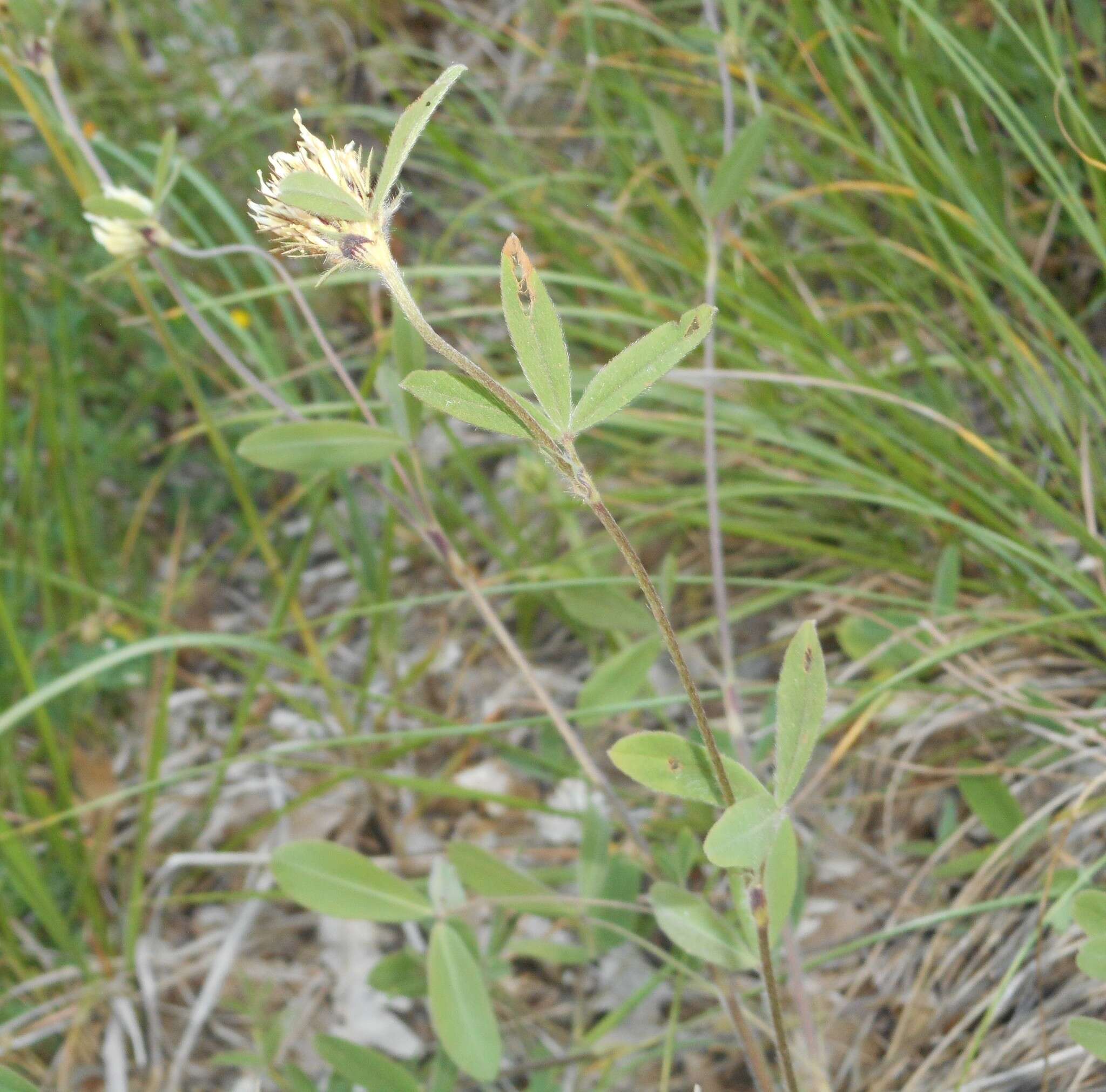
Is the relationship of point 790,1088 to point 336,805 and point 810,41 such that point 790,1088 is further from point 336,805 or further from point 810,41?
point 810,41

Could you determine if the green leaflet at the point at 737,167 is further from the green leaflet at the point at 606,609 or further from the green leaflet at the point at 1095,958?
the green leaflet at the point at 1095,958

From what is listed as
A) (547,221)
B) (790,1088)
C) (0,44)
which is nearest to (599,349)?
(547,221)

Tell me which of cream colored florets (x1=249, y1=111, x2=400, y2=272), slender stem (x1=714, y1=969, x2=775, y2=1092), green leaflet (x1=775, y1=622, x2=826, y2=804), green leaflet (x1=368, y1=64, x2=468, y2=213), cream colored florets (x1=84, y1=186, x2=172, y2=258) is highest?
green leaflet (x1=368, y1=64, x2=468, y2=213)

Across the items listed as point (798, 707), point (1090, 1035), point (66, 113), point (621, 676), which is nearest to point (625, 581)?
point (621, 676)

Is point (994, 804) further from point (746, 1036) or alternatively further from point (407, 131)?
point (407, 131)

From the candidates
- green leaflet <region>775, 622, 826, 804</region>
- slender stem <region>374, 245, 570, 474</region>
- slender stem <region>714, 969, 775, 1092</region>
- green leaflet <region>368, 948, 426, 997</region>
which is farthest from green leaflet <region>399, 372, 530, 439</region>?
green leaflet <region>368, 948, 426, 997</region>

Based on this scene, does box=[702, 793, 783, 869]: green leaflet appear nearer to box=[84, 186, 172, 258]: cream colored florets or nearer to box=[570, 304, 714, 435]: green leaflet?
box=[570, 304, 714, 435]: green leaflet

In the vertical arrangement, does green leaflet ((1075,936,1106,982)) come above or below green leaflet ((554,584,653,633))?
above
